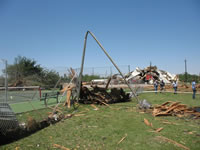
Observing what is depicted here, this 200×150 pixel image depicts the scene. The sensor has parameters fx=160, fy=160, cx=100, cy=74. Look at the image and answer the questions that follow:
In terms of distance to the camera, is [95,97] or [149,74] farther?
[149,74]

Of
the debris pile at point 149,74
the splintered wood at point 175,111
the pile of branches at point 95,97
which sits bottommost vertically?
the splintered wood at point 175,111

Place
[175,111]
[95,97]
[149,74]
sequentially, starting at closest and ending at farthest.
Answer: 1. [175,111]
2. [95,97]
3. [149,74]

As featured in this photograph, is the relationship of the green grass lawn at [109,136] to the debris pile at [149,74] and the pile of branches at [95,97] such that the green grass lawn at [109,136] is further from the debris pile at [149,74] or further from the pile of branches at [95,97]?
the debris pile at [149,74]

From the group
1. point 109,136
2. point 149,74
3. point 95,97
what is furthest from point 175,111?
point 149,74

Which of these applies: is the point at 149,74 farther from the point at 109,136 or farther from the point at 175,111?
the point at 109,136

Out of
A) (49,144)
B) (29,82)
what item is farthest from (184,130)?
(29,82)

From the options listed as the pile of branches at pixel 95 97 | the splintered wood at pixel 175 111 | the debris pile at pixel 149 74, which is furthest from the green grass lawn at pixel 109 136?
the debris pile at pixel 149 74

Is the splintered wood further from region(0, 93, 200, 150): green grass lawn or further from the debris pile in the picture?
the debris pile

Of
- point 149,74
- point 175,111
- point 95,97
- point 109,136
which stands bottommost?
point 109,136

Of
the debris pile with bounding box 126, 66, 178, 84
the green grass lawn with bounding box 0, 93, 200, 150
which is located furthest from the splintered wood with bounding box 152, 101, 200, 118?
the debris pile with bounding box 126, 66, 178, 84

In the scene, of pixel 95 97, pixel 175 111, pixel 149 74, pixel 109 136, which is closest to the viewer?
pixel 109 136

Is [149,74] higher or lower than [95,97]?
higher

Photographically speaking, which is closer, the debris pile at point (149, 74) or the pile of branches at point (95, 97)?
the pile of branches at point (95, 97)

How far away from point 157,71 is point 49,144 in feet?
111
